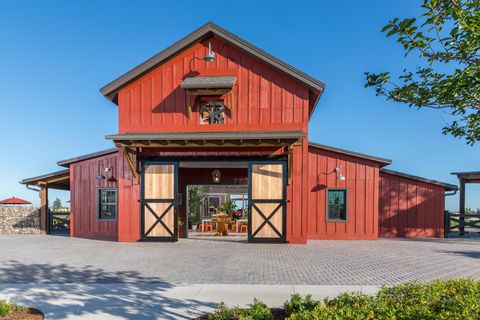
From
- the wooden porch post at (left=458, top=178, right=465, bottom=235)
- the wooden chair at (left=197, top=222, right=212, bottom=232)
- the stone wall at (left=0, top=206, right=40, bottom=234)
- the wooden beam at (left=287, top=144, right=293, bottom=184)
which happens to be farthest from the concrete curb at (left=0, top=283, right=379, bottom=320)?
the wooden porch post at (left=458, top=178, right=465, bottom=235)

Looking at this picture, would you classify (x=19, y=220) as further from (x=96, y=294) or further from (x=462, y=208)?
(x=462, y=208)

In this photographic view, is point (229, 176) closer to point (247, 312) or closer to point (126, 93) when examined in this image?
point (126, 93)

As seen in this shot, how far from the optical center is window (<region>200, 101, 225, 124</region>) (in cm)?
1207

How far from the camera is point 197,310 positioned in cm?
482

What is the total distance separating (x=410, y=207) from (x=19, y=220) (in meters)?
21.0

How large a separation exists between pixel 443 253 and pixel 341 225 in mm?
4066

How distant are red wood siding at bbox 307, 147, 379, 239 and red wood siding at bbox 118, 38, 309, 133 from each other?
9.16 ft

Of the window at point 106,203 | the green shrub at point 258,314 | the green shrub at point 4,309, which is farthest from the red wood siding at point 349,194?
the green shrub at point 4,309

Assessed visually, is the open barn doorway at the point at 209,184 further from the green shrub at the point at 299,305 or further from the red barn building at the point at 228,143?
the green shrub at the point at 299,305

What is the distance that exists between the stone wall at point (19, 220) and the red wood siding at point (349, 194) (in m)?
14.9

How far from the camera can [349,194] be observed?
1340cm

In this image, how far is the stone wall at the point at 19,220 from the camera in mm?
15812

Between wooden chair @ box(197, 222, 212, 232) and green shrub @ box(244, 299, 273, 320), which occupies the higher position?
green shrub @ box(244, 299, 273, 320)

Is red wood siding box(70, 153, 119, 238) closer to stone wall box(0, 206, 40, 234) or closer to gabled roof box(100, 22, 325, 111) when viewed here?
stone wall box(0, 206, 40, 234)
